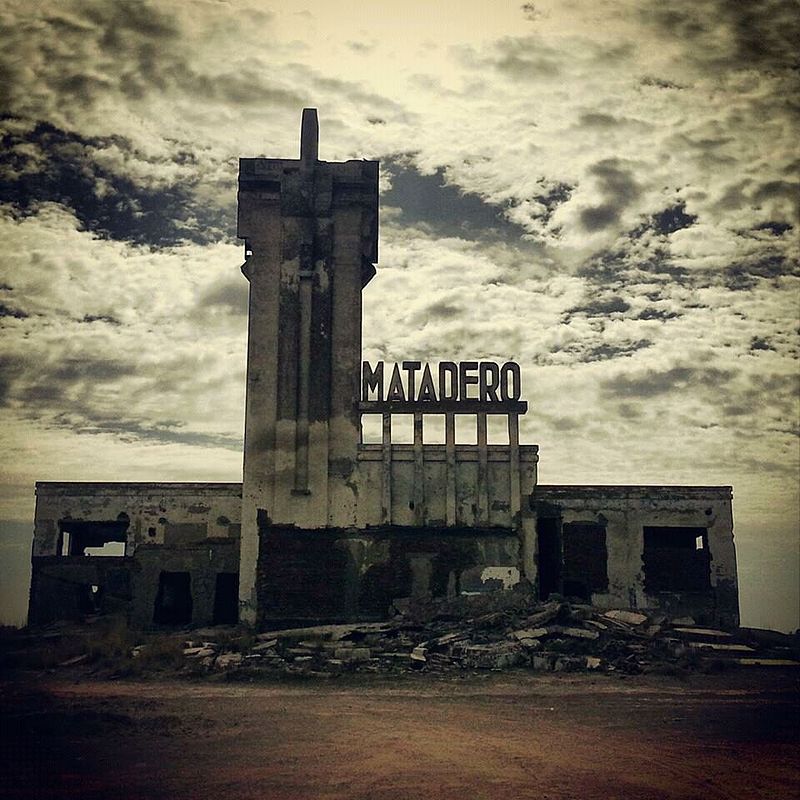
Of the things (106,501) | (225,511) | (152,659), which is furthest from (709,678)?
(106,501)

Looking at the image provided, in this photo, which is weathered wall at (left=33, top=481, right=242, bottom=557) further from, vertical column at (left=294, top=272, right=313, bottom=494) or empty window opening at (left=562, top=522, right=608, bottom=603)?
empty window opening at (left=562, top=522, right=608, bottom=603)

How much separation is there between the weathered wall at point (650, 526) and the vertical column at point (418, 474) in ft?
12.3

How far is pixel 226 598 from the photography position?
2838 centimetres

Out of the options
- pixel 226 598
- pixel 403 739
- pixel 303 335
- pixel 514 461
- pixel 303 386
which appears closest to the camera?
pixel 403 739

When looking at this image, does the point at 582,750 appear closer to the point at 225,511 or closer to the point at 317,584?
the point at 317,584

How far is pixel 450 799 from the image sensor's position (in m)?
9.68

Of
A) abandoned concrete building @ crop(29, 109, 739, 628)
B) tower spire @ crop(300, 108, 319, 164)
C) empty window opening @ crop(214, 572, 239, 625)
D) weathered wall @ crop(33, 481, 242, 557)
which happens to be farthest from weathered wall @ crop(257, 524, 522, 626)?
tower spire @ crop(300, 108, 319, 164)

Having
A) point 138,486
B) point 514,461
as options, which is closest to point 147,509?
point 138,486

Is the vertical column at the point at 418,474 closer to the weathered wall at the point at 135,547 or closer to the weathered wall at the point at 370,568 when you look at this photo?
the weathered wall at the point at 370,568

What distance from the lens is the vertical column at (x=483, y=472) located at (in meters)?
26.3

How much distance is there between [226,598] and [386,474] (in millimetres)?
7147

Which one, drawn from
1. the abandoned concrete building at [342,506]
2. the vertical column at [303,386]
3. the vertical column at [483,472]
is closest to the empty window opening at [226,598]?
the abandoned concrete building at [342,506]

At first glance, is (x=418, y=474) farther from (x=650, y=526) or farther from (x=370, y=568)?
(x=650, y=526)

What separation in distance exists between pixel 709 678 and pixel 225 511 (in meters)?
16.3
